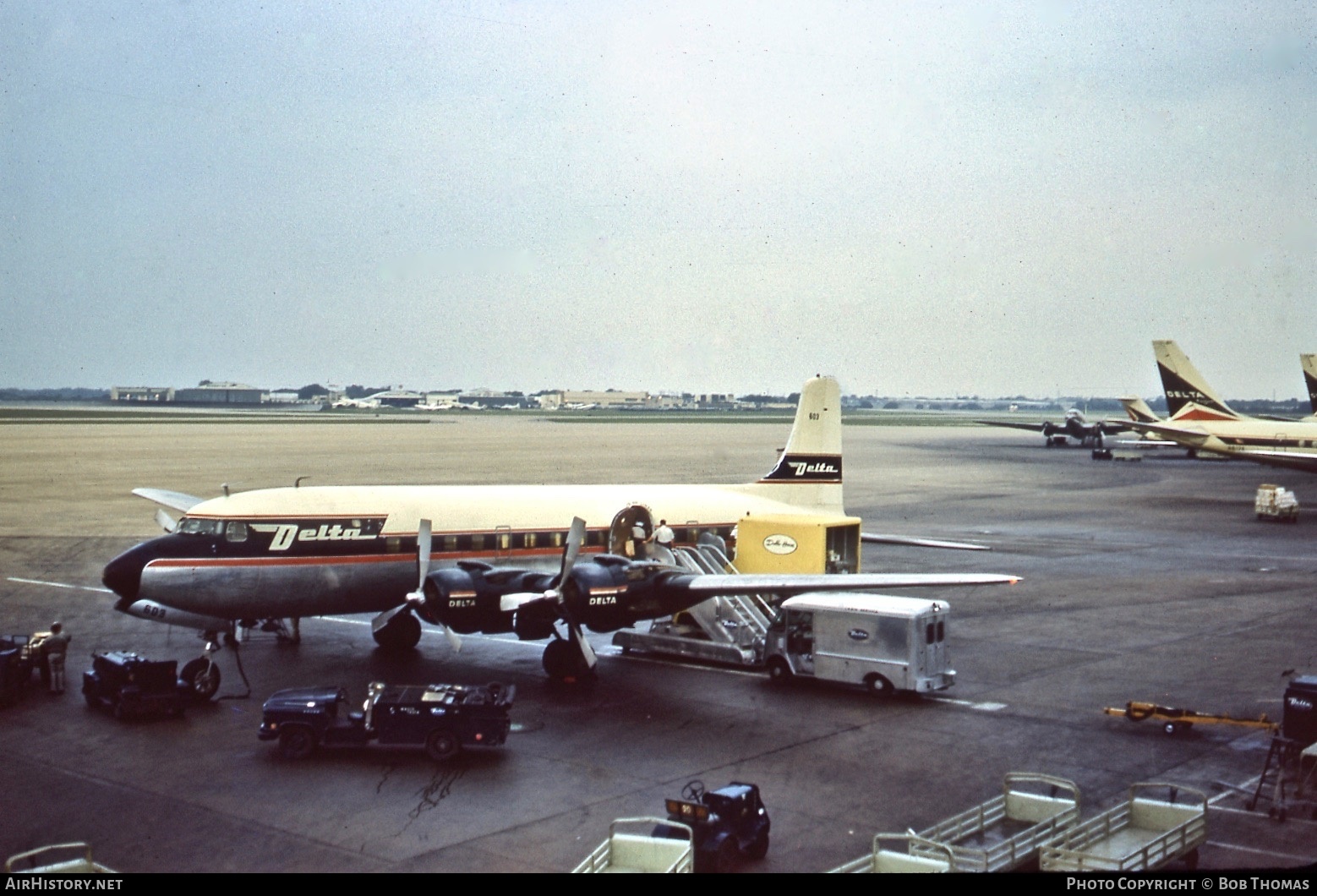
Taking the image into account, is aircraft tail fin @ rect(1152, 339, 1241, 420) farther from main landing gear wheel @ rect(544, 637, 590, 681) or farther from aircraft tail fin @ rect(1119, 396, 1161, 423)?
main landing gear wheel @ rect(544, 637, 590, 681)

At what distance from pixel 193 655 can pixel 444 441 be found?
92074 millimetres

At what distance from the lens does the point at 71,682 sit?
24.3m

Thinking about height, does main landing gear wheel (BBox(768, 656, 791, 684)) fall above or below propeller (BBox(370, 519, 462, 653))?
below

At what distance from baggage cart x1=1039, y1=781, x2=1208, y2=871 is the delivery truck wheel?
8503 mm

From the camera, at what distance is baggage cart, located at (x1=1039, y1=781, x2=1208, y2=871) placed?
41.2 ft

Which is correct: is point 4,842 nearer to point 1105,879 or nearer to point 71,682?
point 71,682

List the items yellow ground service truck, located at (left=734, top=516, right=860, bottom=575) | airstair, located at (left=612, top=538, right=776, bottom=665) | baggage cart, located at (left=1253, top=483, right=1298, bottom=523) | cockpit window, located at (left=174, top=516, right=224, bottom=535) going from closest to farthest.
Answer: cockpit window, located at (left=174, top=516, right=224, bottom=535) < airstair, located at (left=612, top=538, right=776, bottom=665) < yellow ground service truck, located at (left=734, top=516, right=860, bottom=575) < baggage cart, located at (left=1253, top=483, right=1298, bottom=523)

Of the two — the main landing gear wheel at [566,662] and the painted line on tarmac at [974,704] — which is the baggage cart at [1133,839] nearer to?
the painted line on tarmac at [974,704]

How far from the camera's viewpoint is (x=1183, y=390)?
7950 centimetres

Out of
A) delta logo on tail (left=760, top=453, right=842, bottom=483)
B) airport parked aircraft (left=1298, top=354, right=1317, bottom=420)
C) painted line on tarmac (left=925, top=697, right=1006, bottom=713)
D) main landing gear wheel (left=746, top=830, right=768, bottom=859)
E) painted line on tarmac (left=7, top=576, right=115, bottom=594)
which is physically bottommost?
painted line on tarmac (left=7, top=576, right=115, bottom=594)

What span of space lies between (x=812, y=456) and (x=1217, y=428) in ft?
165

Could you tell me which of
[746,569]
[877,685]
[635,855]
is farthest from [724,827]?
[746,569]

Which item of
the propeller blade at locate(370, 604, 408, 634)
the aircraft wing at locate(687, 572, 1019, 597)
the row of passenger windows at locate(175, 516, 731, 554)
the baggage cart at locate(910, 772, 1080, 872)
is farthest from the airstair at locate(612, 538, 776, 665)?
the baggage cart at locate(910, 772, 1080, 872)

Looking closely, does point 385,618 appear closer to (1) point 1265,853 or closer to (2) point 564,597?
(2) point 564,597
